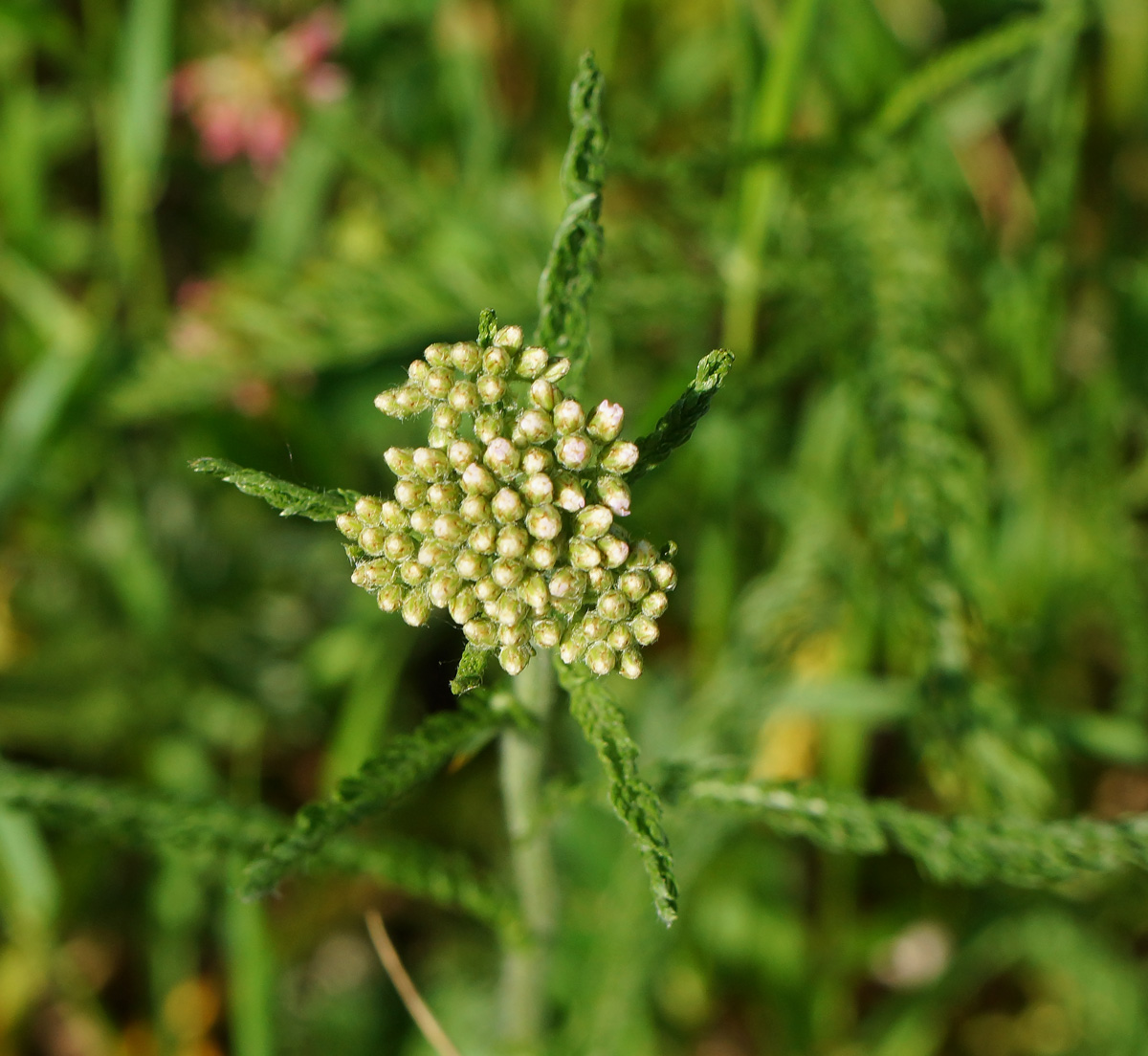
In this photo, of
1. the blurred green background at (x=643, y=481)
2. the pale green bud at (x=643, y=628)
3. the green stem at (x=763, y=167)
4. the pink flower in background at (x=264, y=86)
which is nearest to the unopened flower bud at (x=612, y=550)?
the pale green bud at (x=643, y=628)

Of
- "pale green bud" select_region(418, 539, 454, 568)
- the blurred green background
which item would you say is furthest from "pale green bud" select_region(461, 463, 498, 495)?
the blurred green background

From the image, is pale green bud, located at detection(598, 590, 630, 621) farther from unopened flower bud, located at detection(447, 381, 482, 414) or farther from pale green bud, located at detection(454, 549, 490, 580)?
unopened flower bud, located at detection(447, 381, 482, 414)

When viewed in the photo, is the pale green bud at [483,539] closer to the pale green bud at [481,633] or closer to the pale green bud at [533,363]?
the pale green bud at [481,633]

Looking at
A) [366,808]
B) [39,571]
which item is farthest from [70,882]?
[366,808]

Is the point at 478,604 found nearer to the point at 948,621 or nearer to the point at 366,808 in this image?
the point at 366,808

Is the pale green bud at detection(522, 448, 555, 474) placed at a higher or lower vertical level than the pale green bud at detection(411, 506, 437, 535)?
higher

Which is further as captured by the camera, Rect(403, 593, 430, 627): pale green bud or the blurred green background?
the blurred green background

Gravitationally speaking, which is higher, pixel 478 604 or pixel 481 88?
pixel 481 88
